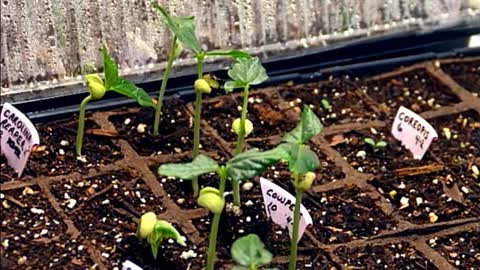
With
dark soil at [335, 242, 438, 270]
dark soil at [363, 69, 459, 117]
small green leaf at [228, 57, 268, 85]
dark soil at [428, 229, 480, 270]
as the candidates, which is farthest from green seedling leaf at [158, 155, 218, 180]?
dark soil at [363, 69, 459, 117]

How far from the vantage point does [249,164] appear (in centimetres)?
132

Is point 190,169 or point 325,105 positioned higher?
point 190,169

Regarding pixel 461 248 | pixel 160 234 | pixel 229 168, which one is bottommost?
pixel 461 248

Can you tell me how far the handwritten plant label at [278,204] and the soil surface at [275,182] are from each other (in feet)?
0.06

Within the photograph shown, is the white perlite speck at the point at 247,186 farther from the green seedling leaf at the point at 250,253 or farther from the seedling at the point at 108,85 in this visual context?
the green seedling leaf at the point at 250,253

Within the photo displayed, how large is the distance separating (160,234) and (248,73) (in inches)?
10.1

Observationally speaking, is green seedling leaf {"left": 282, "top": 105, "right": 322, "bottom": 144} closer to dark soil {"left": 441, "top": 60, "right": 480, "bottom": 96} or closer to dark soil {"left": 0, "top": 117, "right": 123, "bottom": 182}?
dark soil {"left": 0, "top": 117, "right": 123, "bottom": 182}

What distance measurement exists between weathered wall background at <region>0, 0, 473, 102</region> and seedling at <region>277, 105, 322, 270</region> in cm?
55

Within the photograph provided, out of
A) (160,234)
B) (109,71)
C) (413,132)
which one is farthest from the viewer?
(413,132)

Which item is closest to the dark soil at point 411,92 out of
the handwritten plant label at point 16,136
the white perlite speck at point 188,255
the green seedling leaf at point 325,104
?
the green seedling leaf at point 325,104

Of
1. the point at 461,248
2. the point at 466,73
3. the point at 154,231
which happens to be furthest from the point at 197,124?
the point at 466,73

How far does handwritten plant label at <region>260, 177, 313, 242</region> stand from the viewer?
1574 mm

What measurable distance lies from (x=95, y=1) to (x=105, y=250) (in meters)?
0.48

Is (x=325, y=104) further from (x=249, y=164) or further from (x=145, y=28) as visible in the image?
(x=249, y=164)
